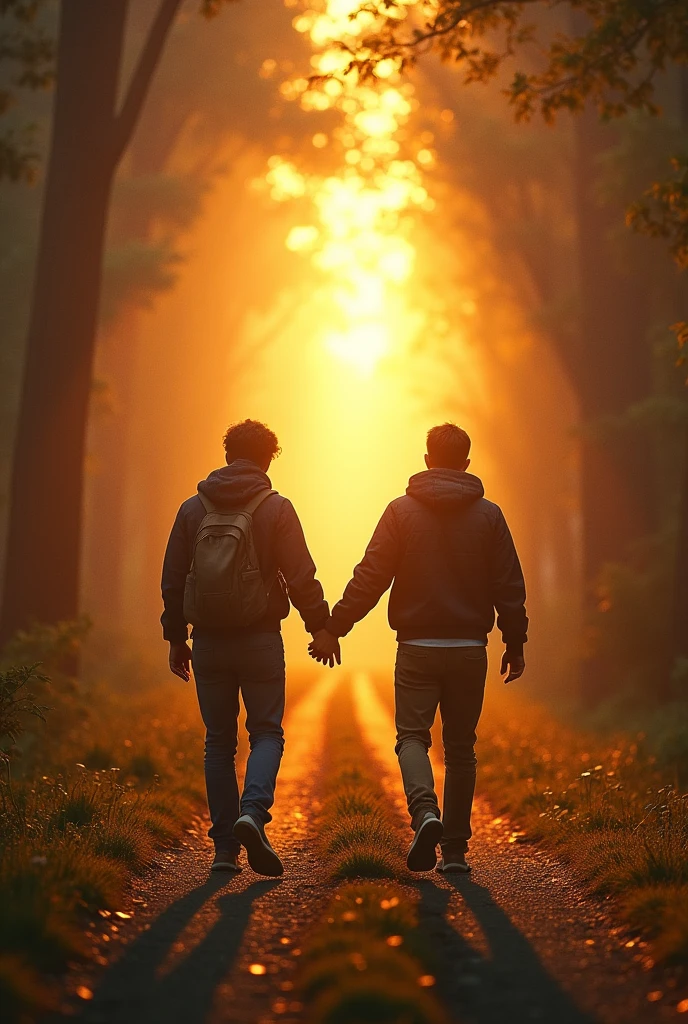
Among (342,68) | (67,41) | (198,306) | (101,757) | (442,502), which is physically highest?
(198,306)

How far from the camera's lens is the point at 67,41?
11.1 m

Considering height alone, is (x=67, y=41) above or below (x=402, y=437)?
below

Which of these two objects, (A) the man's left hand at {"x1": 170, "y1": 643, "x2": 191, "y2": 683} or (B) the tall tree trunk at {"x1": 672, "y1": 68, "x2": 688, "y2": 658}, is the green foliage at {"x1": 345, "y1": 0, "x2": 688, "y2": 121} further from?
(B) the tall tree trunk at {"x1": 672, "y1": 68, "x2": 688, "y2": 658}

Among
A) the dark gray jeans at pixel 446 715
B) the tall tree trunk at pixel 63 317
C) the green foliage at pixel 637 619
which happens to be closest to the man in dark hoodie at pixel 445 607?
the dark gray jeans at pixel 446 715

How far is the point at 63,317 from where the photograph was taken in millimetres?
11156

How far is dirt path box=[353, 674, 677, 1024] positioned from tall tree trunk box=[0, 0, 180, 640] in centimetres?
597

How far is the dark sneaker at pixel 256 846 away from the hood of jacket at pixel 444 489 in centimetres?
195

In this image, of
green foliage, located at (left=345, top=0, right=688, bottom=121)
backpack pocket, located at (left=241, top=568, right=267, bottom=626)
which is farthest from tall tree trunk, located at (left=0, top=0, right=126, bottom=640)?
backpack pocket, located at (left=241, top=568, right=267, bottom=626)

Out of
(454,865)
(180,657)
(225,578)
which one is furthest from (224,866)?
(225,578)

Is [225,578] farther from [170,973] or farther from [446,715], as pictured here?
[170,973]

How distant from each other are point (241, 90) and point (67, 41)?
13.3 meters

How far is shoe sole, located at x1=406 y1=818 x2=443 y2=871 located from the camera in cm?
561

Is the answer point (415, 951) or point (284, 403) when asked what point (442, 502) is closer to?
point (415, 951)

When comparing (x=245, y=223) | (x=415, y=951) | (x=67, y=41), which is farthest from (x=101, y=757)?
(x=245, y=223)
